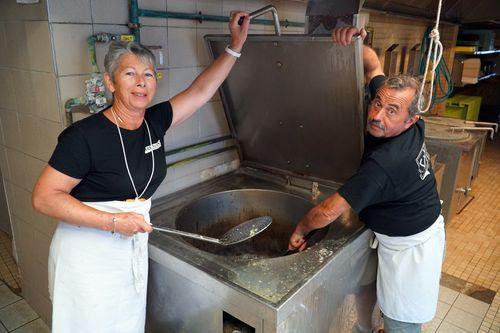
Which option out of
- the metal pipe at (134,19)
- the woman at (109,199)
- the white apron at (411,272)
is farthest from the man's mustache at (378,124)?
the metal pipe at (134,19)

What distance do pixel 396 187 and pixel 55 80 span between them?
1287 mm

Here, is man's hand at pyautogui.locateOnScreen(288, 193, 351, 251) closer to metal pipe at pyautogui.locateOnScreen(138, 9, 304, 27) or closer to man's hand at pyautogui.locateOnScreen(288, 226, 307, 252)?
man's hand at pyautogui.locateOnScreen(288, 226, 307, 252)

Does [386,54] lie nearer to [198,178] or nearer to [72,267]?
[198,178]

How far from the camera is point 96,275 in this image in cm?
121

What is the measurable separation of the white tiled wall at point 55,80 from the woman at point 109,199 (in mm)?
312

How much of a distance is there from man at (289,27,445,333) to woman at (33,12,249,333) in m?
0.64

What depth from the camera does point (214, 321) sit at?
1.20m

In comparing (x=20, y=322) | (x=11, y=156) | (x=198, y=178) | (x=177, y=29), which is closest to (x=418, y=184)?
(x=198, y=178)

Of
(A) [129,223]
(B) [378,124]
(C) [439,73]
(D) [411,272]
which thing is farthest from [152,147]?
(C) [439,73]

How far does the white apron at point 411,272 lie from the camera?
1486 millimetres

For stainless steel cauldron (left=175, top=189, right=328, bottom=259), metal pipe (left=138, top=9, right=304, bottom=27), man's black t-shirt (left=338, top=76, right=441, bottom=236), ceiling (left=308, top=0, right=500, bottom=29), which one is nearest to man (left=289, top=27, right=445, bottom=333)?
man's black t-shirt (left=338, top=76, right=441, bottom=236)

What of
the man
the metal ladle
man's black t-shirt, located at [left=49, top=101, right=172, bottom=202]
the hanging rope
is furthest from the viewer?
the hanging rope

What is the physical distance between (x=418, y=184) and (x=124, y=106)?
1.09 metres

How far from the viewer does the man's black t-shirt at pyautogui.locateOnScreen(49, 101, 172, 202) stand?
3.44 feet
